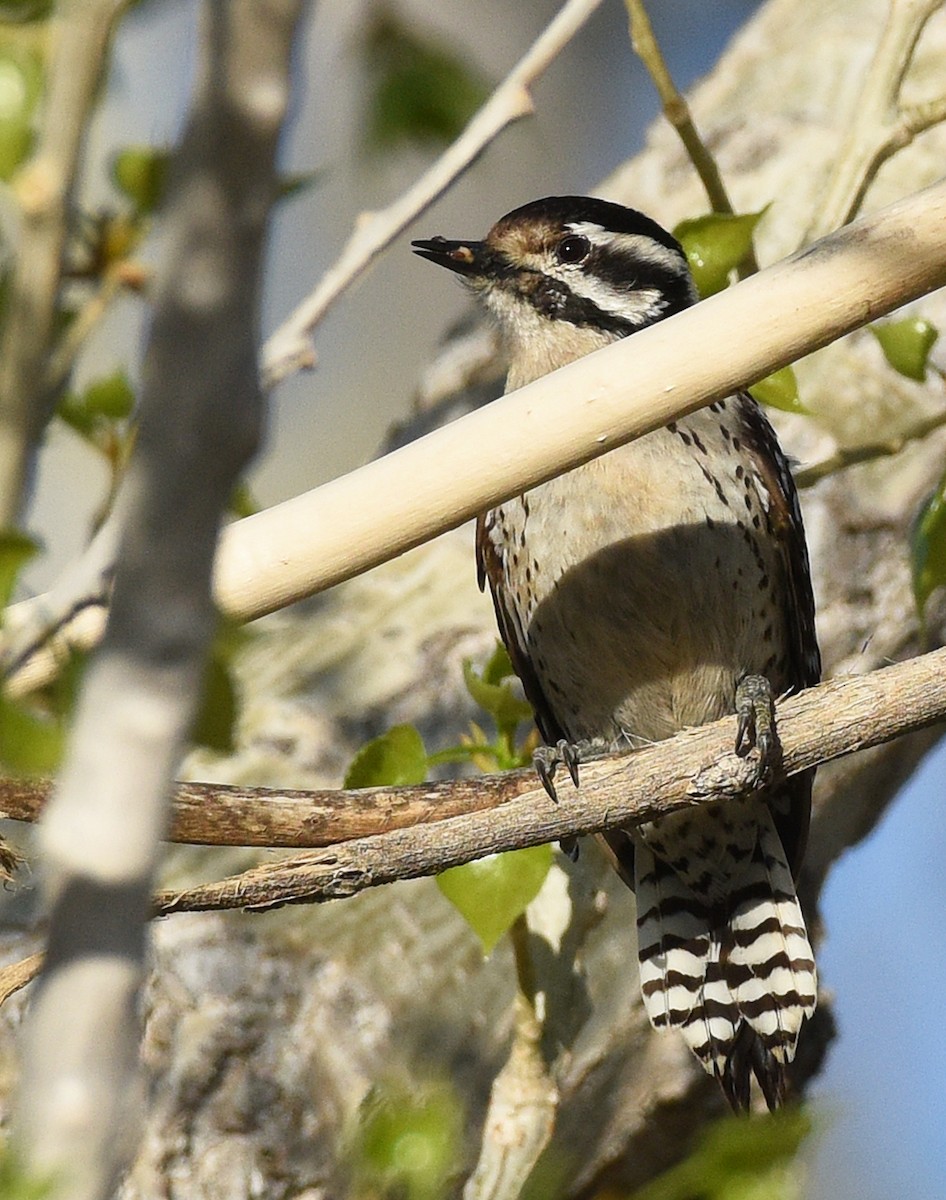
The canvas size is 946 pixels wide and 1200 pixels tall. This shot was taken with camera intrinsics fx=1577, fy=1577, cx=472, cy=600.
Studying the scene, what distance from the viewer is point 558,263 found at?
3.74 metres

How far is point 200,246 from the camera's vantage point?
934mm

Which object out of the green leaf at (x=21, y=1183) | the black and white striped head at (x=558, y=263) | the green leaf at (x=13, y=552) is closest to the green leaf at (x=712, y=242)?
the black and white striped head at (x=558, y=263)

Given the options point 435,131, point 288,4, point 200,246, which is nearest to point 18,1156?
point 200,246

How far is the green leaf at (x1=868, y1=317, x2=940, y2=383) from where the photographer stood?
129 inches

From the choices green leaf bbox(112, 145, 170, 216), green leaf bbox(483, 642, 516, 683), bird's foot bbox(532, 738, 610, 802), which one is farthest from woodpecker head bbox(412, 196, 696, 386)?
green leaf bbox(112, 145, 170, 216)

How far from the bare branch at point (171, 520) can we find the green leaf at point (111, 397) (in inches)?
78.5

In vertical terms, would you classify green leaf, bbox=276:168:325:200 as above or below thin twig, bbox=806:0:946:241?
below

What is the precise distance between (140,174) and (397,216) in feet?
2.04

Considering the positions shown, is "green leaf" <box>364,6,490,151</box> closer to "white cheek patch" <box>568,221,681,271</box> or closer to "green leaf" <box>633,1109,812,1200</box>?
"white cheek patch" <box>568,221,681,271</box>

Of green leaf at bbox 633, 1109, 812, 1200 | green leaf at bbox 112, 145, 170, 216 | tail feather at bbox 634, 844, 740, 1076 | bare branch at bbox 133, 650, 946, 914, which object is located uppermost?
green leaf at bbox 112, 145, 170, 216

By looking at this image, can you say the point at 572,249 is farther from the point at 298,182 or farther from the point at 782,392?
the point at 298,182

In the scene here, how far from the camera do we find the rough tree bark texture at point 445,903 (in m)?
2.91

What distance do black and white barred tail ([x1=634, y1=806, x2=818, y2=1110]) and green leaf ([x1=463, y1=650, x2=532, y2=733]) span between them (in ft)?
2.00

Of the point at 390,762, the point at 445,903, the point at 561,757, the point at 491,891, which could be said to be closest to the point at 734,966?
the point at 445,903
